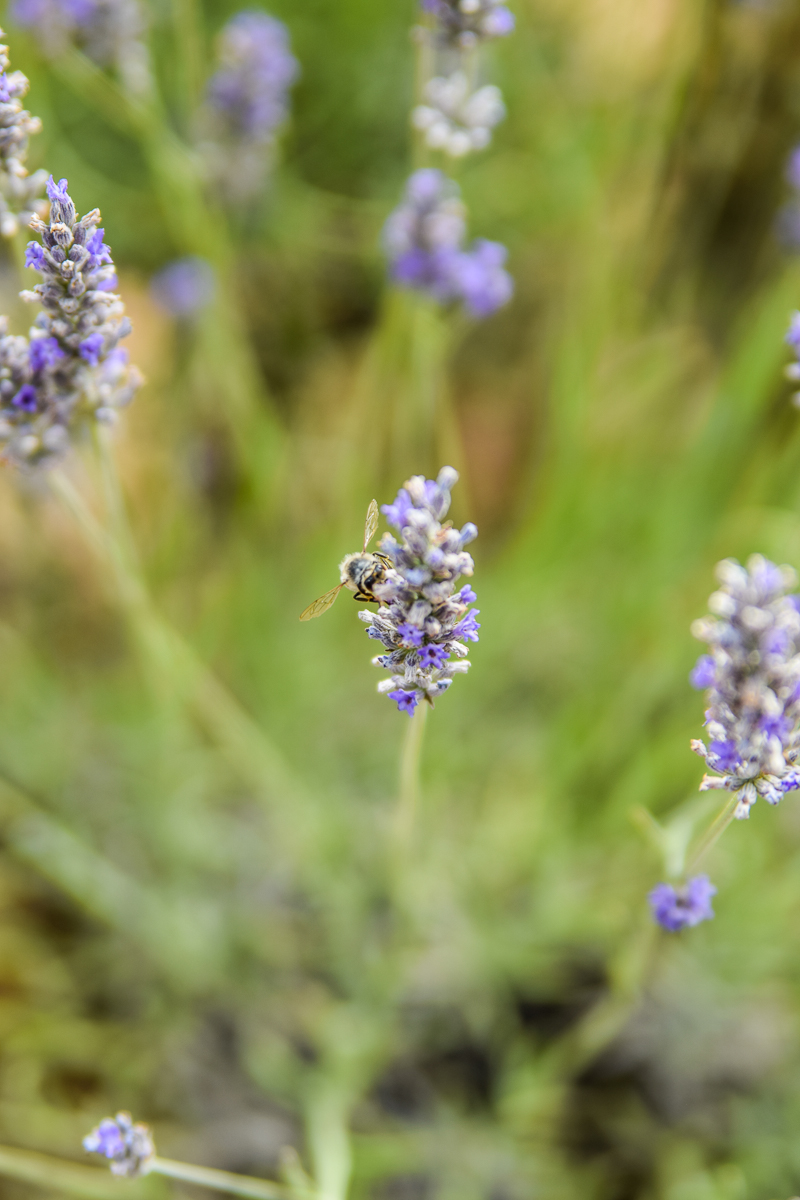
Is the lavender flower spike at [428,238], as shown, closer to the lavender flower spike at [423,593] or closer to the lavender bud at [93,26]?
the lavender bud at [93,26]

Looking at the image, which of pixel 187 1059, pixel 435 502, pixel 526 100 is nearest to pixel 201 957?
pixel 187 1059

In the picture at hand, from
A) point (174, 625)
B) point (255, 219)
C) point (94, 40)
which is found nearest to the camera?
point (94, 40)

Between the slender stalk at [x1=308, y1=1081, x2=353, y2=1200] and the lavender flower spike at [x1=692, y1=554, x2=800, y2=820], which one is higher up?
the lavender flower spike at [x1=692, y1=554, x2=800, y2=820]

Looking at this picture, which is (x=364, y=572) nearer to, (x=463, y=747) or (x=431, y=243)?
(x=431, y=243)

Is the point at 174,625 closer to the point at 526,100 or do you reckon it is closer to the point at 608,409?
the point at 608,409

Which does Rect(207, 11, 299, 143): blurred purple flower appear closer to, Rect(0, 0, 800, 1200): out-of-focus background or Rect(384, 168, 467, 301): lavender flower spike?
Rect(0, 0, 800, 1200): out-of-focus background

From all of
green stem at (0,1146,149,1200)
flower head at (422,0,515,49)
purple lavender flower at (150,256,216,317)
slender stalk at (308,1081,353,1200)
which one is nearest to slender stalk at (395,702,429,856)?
slender stalk at (308,1081,353,1200)
